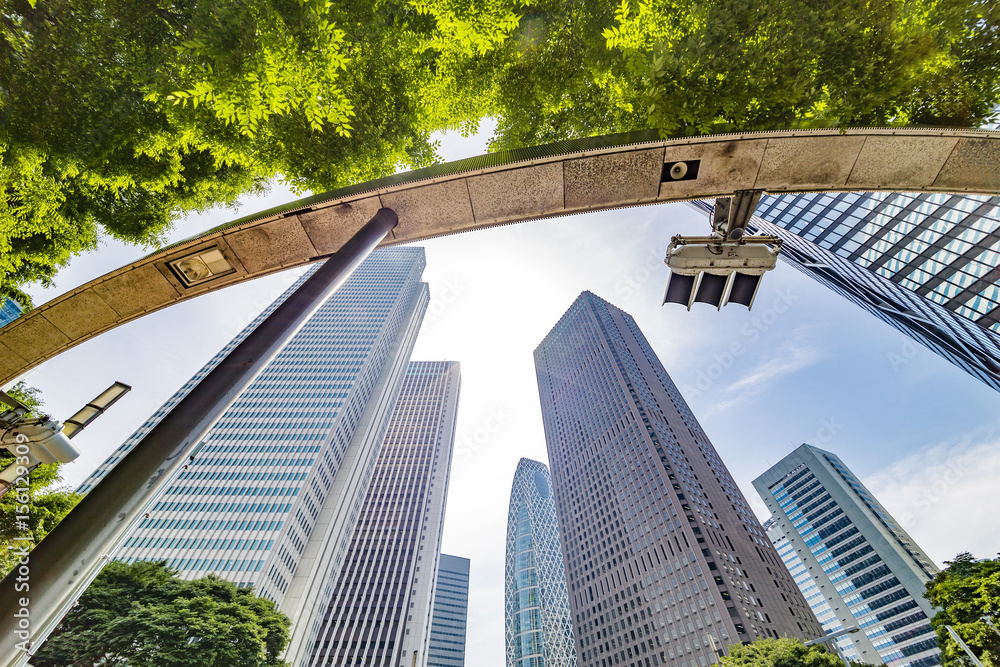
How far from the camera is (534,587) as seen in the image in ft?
399

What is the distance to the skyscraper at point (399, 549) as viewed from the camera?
74.2 metres

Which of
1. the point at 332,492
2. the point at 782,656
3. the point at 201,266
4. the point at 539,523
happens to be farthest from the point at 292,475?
the point at 539,523

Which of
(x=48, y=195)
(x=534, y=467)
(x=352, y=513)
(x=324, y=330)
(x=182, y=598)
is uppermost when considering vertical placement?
(x=534, y=467)

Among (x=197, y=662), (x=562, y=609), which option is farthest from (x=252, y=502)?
(x=562, y=609)

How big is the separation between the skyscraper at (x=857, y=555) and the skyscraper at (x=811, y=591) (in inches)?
155

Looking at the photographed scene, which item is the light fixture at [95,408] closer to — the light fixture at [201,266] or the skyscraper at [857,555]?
the light fixture at [201,266]

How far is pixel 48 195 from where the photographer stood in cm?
522

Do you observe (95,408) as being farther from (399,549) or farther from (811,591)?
(811,591)

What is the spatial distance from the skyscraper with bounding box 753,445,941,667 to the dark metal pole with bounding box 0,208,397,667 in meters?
108

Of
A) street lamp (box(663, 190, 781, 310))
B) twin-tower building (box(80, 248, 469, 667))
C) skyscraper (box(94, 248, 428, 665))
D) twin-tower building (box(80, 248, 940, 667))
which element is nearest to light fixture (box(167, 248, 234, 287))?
street lamp (box(663, 190, 781, 310))

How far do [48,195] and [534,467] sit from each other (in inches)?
6063

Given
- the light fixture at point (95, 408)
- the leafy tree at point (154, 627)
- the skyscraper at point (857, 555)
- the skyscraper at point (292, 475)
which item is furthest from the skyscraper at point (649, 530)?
the light fixture at point (95, 408)

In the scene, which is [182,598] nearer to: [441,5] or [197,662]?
[197,662]

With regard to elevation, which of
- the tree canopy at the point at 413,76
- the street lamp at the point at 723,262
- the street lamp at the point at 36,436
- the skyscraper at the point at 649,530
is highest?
the skyscraper at the point at 649,530
